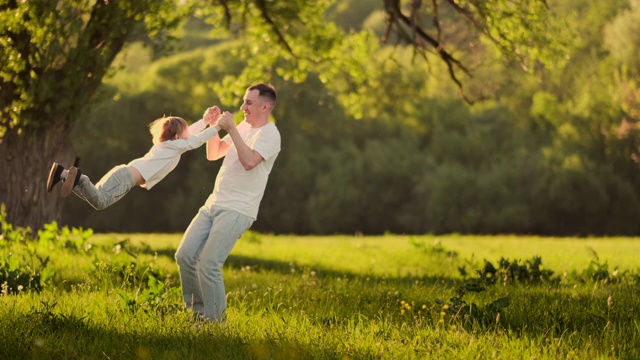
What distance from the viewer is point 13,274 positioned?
8117 millimetres

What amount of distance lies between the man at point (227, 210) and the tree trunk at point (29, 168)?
889 cm

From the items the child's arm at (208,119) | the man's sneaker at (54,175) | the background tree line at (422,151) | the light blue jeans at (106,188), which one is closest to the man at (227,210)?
the child's arm at (208,119)

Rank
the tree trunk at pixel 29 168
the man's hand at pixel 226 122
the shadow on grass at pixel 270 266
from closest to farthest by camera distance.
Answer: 1. the man's hand at pixel 226 122
2. the shadow on grass at pixel 270 266
3. the tree trunk at pixel 29 168

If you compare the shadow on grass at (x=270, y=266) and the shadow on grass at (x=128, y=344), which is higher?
the shadow on grass at (x=128, y=344)

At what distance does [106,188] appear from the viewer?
665cm

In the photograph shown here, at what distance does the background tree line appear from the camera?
43188mm

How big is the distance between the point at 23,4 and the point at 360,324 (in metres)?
7.49

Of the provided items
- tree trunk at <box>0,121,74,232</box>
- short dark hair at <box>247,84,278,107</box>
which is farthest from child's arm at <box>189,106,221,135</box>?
tree trunk at <box>0,121,74,232</box>

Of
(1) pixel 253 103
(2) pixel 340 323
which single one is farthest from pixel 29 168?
(2) pixel 340 323

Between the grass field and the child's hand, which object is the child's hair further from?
the grass field

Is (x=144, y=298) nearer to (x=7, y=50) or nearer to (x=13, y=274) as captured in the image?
(x=13, y=274)

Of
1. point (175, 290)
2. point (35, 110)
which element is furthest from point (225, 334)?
point (35, 110)

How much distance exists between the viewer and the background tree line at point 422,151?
43.2 m

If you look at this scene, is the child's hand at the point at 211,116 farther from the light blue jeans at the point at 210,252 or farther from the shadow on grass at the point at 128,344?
the shadow on grass at the point at 128,344
